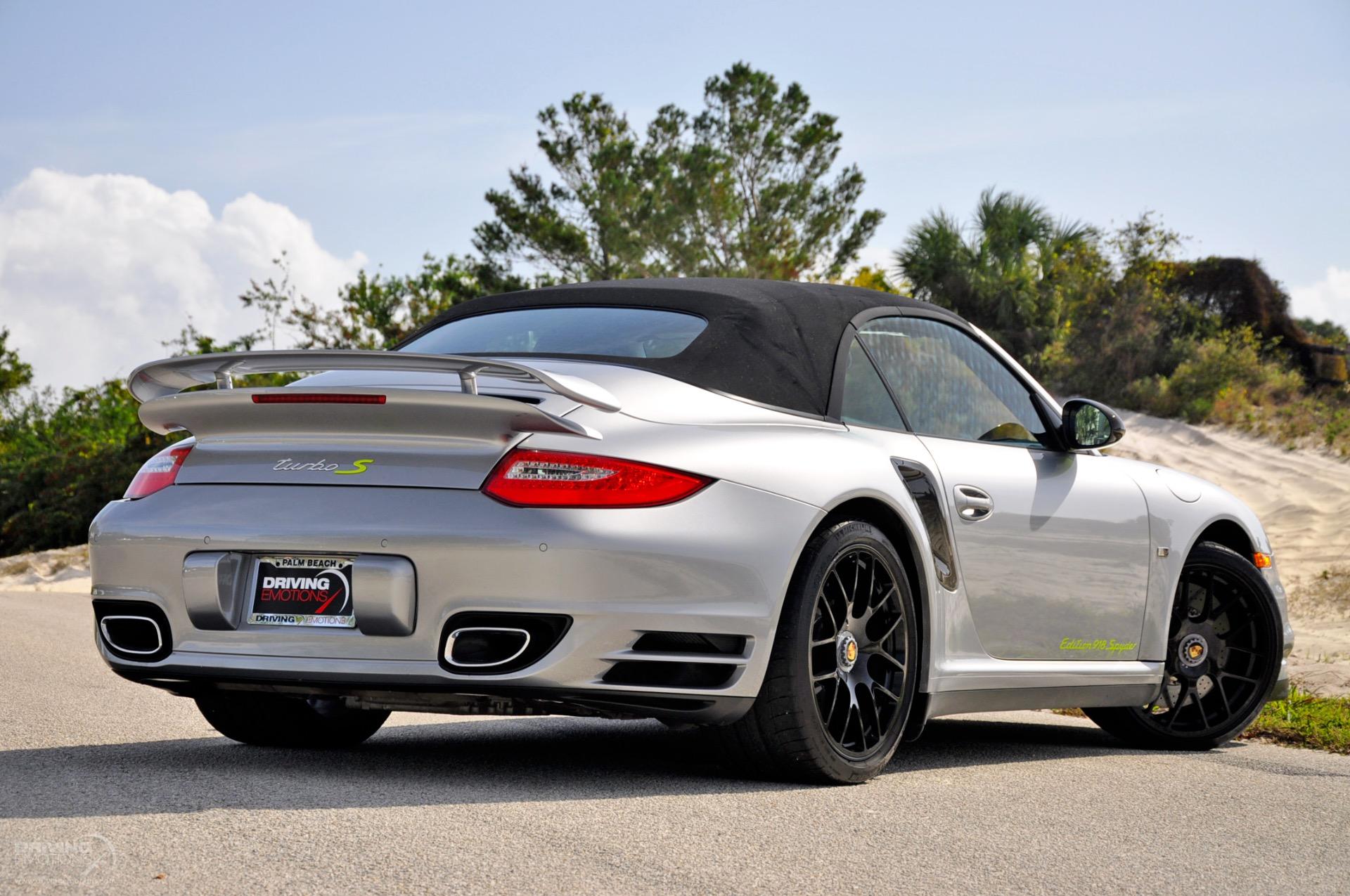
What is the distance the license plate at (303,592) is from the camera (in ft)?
13.0

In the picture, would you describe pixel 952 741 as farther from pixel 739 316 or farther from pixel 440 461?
pixel 440 461

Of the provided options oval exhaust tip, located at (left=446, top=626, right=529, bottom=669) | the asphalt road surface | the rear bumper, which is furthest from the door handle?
oval exhaust tip, located at (left=446, top=626, right=529, bottom=669)

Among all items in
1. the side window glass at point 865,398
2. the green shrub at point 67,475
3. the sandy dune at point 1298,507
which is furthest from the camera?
the green shrub at point 67,475

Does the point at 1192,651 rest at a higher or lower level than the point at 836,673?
lower

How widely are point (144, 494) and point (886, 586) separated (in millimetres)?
2124

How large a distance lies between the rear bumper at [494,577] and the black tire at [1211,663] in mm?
2595

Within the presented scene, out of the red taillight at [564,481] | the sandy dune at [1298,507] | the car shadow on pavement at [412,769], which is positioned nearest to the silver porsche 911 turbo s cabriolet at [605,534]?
the red taillight at [564,481]

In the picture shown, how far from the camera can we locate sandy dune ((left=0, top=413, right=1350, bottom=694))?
11188mm

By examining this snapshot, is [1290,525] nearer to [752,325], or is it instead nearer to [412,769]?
[752,325]

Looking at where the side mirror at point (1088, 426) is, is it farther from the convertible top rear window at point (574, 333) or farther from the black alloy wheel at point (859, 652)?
the convertible top rear window at point (574, 333)

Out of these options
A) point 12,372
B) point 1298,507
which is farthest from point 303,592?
point 12,372

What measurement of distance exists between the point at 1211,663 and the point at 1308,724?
760 mm

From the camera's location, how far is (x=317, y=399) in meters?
4.11

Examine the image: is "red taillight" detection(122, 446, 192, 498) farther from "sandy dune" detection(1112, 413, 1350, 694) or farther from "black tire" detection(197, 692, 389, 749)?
"sandy dune" detection(1112, 413, 1350, 694)
